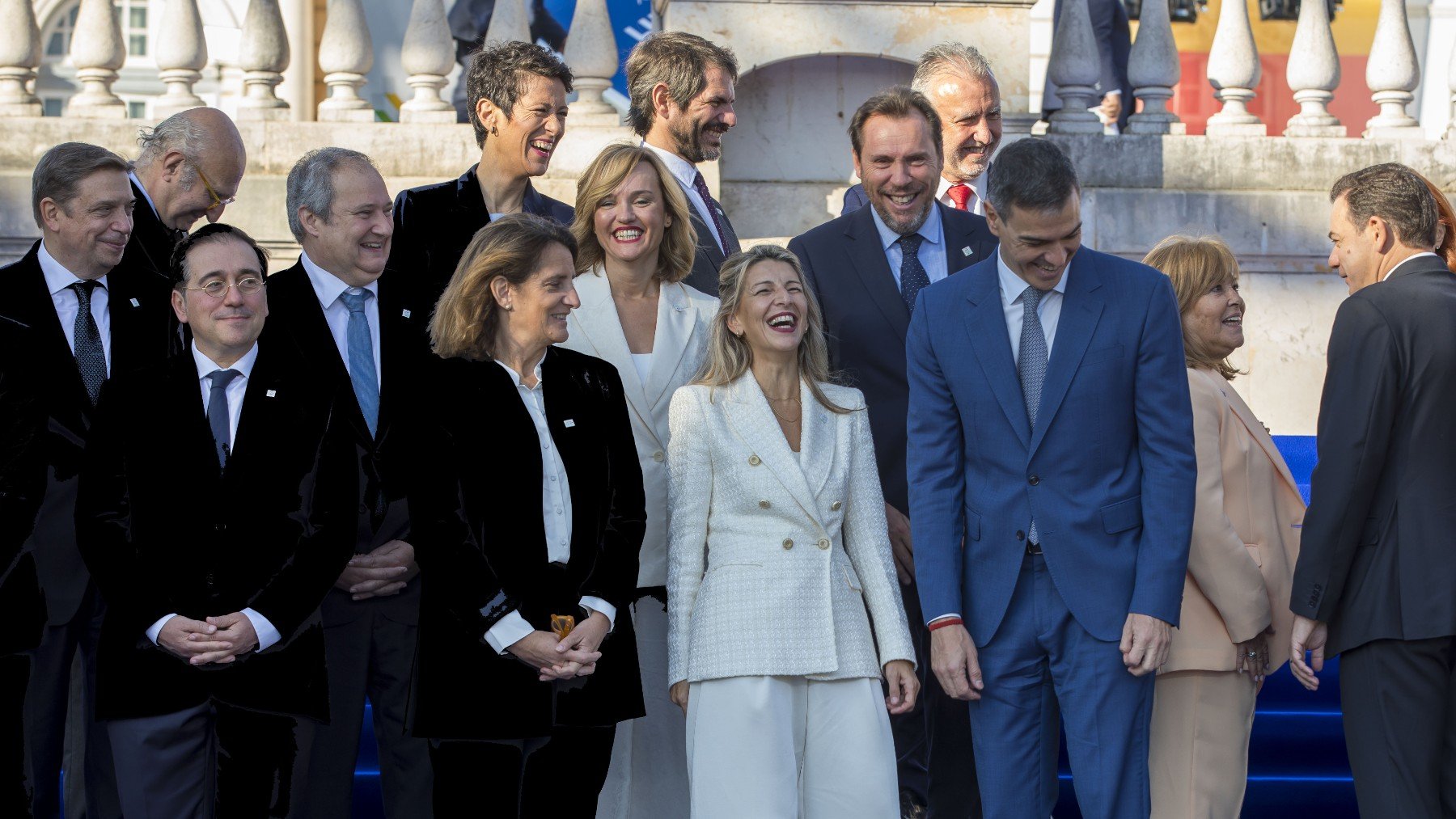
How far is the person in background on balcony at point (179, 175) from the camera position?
14.9 feet

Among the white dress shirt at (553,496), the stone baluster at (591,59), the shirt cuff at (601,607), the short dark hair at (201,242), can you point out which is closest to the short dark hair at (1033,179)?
the white dress shirt at (553,496)

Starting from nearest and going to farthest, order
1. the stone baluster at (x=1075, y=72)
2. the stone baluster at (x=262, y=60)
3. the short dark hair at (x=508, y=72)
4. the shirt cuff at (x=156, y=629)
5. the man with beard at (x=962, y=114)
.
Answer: the shirt cuff at (x=156, y=629), the short dark hair at (x=508, y=72), the man with beard at (x=962, y=114), the stone baluster at (x=262, y=60), the stone baluster at (x=1075, y=72)

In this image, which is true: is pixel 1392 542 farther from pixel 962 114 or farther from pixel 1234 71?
pixel 1234 71

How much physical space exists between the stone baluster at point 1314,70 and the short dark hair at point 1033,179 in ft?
12.8

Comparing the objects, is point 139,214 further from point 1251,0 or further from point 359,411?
point 1251,0

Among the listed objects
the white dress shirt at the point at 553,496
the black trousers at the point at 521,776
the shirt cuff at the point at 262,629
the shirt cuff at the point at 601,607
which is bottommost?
the black trousers at the point at 521,776

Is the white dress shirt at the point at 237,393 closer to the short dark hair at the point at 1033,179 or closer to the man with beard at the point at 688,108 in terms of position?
the man with beard at the point at 688,108

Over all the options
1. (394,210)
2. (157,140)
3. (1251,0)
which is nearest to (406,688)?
(394,210)

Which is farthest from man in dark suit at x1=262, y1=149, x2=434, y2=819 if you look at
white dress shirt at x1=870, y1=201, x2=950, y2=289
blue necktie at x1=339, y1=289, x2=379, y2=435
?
white dress shirt at x1=870, y1=201, x2=950, y2=289

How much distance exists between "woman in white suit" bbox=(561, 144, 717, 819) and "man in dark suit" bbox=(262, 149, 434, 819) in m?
0.48

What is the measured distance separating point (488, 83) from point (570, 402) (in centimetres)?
139

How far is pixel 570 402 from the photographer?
12.6 feet

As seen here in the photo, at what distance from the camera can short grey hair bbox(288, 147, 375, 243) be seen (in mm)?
4227

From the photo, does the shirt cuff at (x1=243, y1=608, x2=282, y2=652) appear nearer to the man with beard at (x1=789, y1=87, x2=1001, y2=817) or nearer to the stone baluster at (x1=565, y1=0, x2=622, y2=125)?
the man with beard at (x1=789, y1=87, x2=1001, y2=817)
